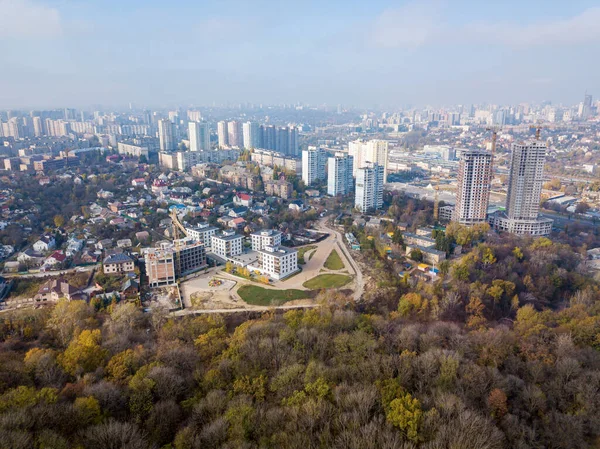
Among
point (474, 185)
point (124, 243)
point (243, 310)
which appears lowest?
point (243, 310)

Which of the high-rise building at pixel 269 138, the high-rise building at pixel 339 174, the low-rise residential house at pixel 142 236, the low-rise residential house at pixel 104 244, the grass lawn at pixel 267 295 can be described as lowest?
the grass lawn at pixel 267 295

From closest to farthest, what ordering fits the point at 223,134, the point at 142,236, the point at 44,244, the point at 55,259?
the point at 55,259
the point at 44,244
the point at 142,236
the point at 223,134

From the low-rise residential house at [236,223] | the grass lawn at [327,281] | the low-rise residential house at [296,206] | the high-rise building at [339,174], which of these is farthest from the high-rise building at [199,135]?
the grass lawn at [327,281]

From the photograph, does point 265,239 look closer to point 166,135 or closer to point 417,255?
point 417,255

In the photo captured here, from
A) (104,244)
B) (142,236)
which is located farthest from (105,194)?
(104,244)

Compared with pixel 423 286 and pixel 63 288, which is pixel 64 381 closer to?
pixel 63 288

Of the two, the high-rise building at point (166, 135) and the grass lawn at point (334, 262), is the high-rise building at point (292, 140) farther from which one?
the grass lawn at point (334, 262)

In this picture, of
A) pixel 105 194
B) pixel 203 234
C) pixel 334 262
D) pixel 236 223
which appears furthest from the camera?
pixel 105 194
